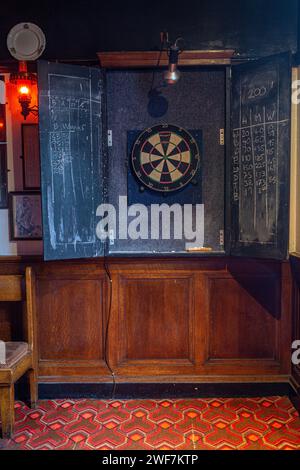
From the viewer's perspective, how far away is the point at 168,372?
338 centimetres

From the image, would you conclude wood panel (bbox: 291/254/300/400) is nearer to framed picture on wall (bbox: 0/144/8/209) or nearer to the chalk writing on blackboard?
the chalk writing on blackboard

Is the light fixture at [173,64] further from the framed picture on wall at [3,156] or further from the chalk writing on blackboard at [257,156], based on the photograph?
the framed picture on wall at [3,156]

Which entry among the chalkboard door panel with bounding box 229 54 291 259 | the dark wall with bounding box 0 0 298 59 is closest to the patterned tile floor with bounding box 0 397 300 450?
the chalkboard door panel with bounding box 229 54 291 259

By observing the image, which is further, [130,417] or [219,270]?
[219,270]

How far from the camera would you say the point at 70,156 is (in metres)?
3.11

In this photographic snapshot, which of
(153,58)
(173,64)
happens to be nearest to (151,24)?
(153,58)

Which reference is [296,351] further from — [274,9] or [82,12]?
[82,12]

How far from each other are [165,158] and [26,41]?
1.42 meters

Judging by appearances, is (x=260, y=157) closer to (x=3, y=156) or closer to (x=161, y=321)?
(x=161, y=321)

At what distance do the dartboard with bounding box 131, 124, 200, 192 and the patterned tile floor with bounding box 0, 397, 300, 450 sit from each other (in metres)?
1.72

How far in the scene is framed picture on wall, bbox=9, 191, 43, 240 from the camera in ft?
11.3

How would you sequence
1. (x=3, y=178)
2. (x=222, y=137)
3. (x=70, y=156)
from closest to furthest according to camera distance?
(x=70, y=156)
(x=222, y=137)
(x=3, y=178)
